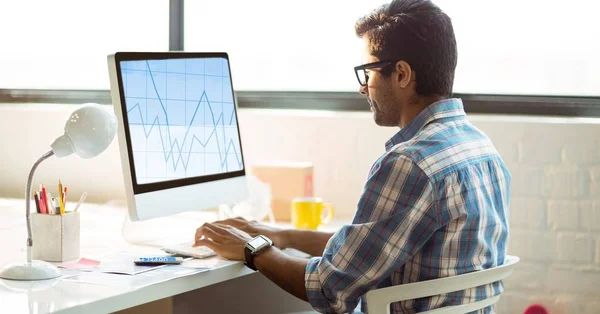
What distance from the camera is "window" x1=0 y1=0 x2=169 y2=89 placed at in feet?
11.3

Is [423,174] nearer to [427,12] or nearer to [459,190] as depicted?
[459,190]

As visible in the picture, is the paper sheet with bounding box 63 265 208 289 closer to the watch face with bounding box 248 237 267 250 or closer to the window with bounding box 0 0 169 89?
the watch face with bounding box 248 237 267 250

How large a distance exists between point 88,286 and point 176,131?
580 mm

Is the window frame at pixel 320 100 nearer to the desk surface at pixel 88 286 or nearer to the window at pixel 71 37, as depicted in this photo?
the window at pixel 71 37

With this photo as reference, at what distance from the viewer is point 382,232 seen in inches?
67.0

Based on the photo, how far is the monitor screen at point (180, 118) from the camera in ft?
6.57

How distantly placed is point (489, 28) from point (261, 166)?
0.86 meters

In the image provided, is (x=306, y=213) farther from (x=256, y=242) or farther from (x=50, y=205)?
(x=50, y=205)

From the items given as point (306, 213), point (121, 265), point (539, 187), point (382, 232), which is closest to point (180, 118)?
point (121, 265)

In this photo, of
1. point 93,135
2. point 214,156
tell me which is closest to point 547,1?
point 214,156

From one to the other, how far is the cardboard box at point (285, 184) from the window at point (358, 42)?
1.55ft

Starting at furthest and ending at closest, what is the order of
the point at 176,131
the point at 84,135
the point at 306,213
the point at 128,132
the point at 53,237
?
1. the point at 306,213
2. the point at 176,131
3. the point at 128,132
4. the point at 53,237
5. the point at 84,135

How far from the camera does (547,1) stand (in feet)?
9.07

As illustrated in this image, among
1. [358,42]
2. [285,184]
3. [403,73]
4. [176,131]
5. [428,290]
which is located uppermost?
[358,42]
